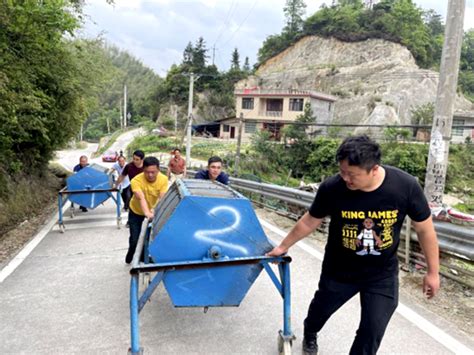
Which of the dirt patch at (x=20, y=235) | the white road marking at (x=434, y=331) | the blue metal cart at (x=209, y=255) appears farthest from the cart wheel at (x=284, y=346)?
the dirt patch at (x=20, y=235)

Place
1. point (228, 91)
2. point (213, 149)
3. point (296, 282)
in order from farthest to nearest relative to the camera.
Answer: point (228, 91) → point (213, 149) → point (296, 282)

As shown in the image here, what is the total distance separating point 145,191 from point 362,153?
11.0ft

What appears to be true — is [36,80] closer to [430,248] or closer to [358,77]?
[430,248]

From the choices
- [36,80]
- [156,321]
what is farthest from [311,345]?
[36,80]

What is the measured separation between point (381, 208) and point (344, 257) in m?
0.47

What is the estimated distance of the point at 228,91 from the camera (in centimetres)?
5950

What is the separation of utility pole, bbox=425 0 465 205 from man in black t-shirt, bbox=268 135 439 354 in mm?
2808

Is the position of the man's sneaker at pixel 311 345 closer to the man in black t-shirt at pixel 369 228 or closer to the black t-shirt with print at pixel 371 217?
the man in black t-shirt at pixel 369 228

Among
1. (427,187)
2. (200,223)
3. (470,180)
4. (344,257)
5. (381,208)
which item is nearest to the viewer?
(381,208)

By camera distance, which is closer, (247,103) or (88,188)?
(88,188)

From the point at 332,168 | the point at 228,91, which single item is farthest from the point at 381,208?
the point at 228,91

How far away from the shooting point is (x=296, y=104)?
43.8 m

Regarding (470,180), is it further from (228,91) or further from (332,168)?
(228,91)

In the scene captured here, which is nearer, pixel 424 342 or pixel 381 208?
pixel 381 208
